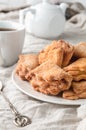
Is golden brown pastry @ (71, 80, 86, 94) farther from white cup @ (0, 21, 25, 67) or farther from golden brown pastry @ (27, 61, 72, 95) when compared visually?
white cup @ (0, 21, 25, 67)

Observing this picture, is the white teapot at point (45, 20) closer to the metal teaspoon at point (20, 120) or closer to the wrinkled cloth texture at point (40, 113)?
the wrinkled cloth texture at point (40, 113)

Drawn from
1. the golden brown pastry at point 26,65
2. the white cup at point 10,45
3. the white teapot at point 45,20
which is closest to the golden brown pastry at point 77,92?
the golden brown pastry at point 26,65

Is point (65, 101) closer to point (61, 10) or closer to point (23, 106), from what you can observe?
point (23, 106)

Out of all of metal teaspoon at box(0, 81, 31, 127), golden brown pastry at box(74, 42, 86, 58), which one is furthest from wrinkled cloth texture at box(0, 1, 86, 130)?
golden brown pastry at box(74, 42, 86, 58)

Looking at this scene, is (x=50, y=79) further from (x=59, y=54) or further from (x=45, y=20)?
(x=45, y=20)

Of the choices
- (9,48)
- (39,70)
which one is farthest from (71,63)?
(9,48)

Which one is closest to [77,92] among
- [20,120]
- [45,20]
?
[20,120]
